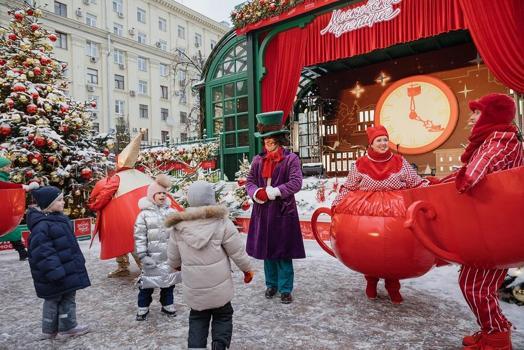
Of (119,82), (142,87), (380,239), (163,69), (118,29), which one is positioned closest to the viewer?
(380,239)

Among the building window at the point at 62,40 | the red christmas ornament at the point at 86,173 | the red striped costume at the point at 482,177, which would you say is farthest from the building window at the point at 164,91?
the red striped costume at the point at 482,177

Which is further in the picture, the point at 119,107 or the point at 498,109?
the point at 119,107

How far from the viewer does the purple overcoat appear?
146 inches

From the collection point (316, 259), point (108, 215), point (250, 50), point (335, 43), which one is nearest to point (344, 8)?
point (335, 43)

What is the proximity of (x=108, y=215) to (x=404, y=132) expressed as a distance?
9716 mm

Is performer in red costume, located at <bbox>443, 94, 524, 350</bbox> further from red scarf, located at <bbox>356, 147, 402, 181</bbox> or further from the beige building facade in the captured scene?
the beige building facade

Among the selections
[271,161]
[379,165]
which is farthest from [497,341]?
[271,161]

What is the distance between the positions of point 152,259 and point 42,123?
5233mm

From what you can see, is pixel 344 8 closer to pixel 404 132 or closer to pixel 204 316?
pixel 404 132

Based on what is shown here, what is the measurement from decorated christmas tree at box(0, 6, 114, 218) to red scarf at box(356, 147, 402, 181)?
5.83m

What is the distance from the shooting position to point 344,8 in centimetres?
928

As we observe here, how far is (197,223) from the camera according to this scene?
2479 mm

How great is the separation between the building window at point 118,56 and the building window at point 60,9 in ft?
14.3

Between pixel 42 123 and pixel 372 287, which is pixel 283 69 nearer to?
pixel 42 123
